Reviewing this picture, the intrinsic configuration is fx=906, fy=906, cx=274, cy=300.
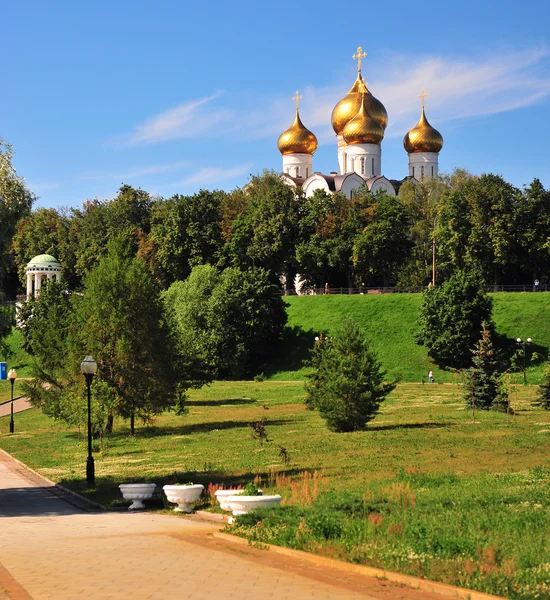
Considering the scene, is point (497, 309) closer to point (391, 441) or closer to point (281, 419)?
point (281, 419)

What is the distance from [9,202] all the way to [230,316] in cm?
4569

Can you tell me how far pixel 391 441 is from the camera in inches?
1177

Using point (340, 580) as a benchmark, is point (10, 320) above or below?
above

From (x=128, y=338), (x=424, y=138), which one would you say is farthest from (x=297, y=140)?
(x=128, y=338)

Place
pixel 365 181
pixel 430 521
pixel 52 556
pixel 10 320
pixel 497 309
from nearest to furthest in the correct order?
pixel 52 556 → pixel 430 521 → pixel 10 320 → pixel 497 309 → pixel 365 181

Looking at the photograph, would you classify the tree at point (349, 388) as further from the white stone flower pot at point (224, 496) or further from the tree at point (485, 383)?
the white stone flower pot at point (224, 496)

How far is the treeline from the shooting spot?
76.9 metres

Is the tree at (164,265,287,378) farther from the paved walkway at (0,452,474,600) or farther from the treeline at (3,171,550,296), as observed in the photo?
the paved walkway at (0,452,474,600)

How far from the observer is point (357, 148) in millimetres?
107500

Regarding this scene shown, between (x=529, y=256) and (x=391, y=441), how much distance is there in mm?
51754

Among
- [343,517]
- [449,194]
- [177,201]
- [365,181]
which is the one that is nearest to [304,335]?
[449,194]

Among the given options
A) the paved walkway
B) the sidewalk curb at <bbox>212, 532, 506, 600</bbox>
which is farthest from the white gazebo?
the sidewalk curb at <bbox>212, 532, 506, 600</bbox>

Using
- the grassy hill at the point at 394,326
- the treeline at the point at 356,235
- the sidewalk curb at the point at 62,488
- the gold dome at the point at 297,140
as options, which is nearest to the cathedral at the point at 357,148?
the gold dome at the point at 297,140

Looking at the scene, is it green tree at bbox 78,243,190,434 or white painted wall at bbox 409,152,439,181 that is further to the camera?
white painted wall at bbox 409,152,439,181
